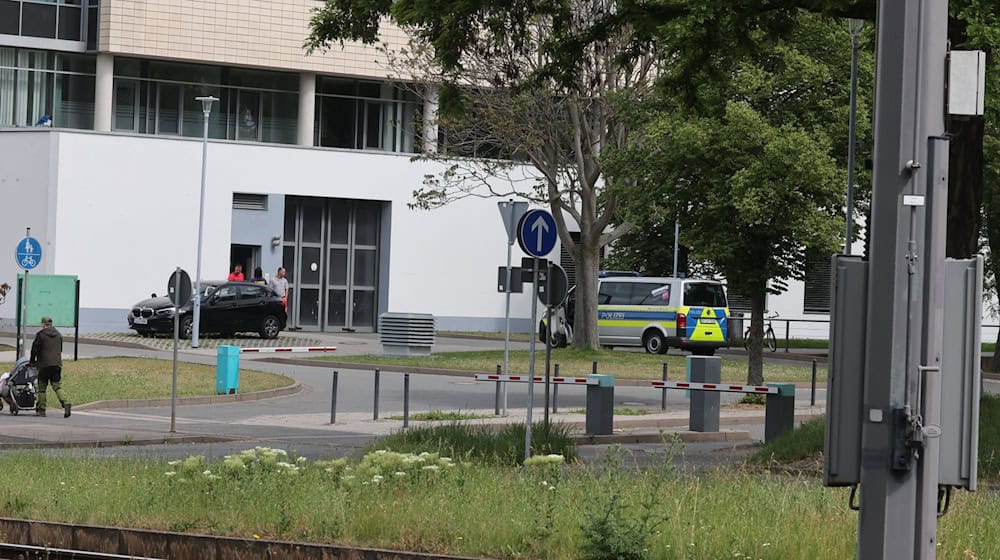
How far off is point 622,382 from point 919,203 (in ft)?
92.0

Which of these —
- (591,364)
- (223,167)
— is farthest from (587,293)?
(223,167)


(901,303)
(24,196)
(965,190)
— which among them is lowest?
(901,303)

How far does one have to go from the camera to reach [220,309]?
4441cm

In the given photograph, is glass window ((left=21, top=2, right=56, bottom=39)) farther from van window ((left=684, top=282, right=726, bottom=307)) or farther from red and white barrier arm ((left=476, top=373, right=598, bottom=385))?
red and white barrier arm ((left=476, top=373, right=598, bottom=385))

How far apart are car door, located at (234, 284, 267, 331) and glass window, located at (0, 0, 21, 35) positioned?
40.3 feet

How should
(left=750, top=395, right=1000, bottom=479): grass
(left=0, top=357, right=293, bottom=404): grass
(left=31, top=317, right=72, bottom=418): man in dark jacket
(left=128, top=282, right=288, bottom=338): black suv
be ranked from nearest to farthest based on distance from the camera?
(left=750, top=395, right=1000, bottom=479): grass
(left=31, top=317, right=72, bottom=418): man in dark jacket
(left=0, top=357, right=293, bottom=404): grass
(left=128, top=282, right=288, bottom=338): black suv

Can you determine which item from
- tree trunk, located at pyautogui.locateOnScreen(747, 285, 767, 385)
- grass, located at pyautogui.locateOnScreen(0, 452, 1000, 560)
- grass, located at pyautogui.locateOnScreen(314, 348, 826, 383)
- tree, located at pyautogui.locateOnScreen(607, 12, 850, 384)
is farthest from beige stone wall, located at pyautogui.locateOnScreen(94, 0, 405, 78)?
grass, located at pyautogui.locateOnScreen(0, 452, 1000, 560)

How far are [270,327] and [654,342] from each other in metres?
10.4

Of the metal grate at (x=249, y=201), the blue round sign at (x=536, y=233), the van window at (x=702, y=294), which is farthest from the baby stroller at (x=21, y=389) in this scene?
the metal grate at (x=249, y=201)

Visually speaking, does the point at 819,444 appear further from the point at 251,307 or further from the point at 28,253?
the point at 251,307

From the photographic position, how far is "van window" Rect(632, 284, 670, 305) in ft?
152

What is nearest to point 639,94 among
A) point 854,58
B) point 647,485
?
point 854,58

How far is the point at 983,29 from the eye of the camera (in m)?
14.4

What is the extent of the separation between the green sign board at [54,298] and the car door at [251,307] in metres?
11.1
